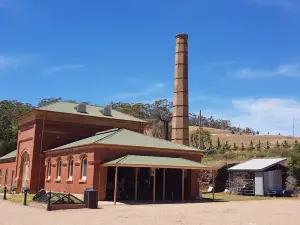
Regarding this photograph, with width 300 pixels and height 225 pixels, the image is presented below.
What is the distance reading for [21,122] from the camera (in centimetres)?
3966

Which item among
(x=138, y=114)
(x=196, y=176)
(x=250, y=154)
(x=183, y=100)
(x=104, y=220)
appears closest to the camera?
(x=104, y=220)

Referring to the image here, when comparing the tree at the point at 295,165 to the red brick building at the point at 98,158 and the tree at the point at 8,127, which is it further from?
the tree at the point at 8,127

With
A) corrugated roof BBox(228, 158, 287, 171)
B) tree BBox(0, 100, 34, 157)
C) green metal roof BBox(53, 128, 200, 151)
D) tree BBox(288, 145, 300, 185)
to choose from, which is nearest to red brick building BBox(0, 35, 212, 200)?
green metal roof BBox(53, 128, 200, 151)

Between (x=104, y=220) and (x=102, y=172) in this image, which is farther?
(x=102, y=172)

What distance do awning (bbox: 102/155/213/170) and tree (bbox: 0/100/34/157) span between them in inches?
1329

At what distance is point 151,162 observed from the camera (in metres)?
25.1

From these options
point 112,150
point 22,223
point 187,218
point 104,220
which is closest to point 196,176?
point 112,150

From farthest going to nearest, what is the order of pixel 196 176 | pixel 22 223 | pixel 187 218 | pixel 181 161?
pixel 196 176, pixel 181 161, pixel 187 218, pixel 22 223

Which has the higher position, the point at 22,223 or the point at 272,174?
the point at 272,174

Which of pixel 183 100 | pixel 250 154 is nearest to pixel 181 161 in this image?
pixel 183 100

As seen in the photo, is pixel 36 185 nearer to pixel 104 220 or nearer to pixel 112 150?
pixel 112 150

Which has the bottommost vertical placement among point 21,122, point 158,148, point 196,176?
point 196,176

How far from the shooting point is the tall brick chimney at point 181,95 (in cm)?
4544

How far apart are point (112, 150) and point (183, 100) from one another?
2128cm
